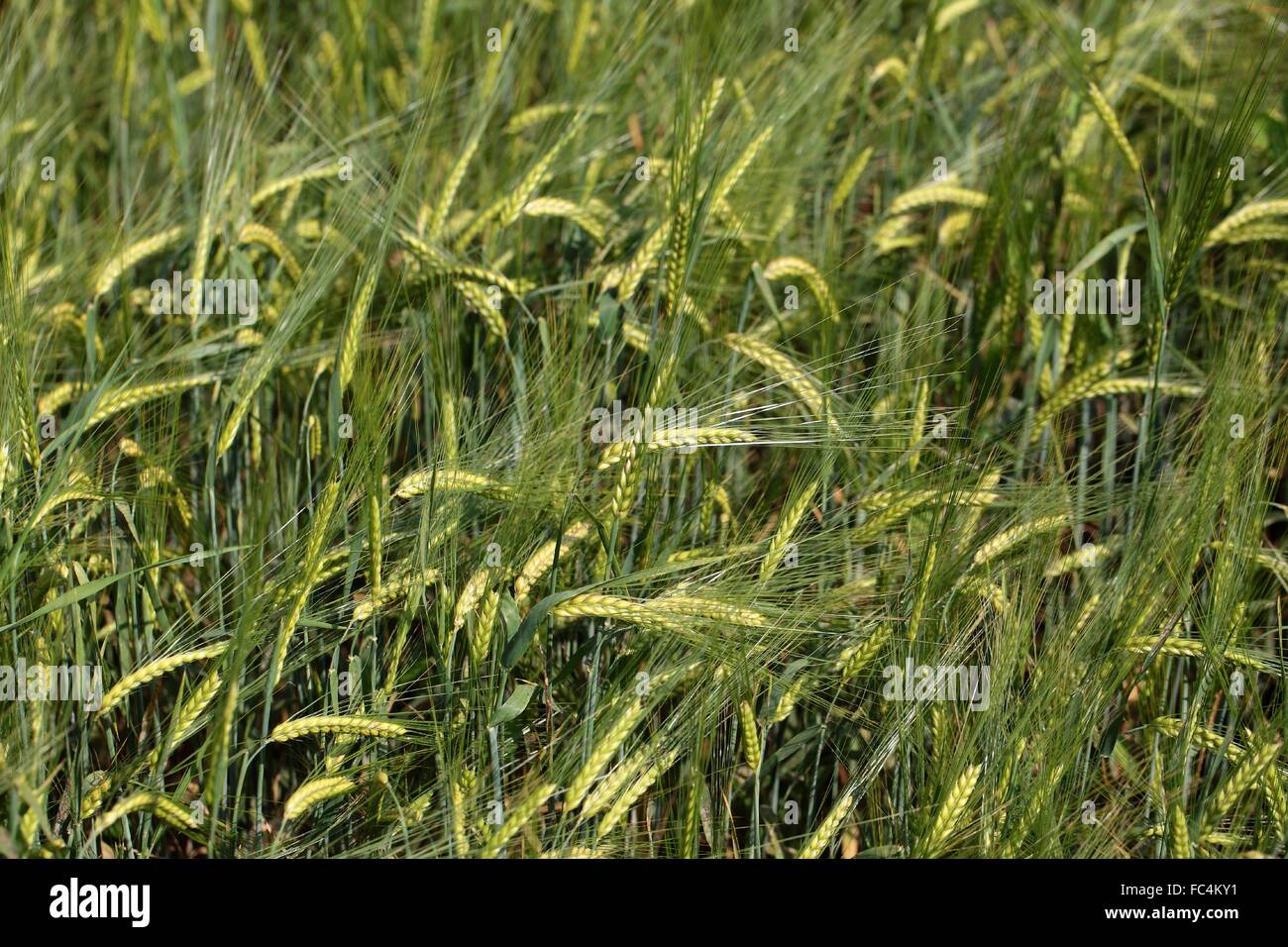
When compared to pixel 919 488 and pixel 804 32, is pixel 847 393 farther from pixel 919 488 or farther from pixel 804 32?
pixel 804 32

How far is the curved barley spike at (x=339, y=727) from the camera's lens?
137 centimetres

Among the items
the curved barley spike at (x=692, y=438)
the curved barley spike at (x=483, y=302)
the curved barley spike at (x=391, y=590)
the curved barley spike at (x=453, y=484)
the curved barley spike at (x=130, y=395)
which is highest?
the curved barley spike at (x=483, y=302)

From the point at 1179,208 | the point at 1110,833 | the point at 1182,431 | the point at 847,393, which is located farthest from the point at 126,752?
the point at 1179,208

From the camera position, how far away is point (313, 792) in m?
1.38

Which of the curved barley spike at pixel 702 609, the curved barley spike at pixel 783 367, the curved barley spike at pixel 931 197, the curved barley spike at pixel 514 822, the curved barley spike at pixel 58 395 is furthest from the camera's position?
the curved barley spike at pixel 931 197

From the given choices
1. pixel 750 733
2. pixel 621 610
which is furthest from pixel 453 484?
pixel 750 733

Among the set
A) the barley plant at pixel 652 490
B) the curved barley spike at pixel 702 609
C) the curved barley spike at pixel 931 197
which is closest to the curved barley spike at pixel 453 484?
the barley plant at pixel 652 490

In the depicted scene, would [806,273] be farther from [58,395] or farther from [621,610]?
[58,395]

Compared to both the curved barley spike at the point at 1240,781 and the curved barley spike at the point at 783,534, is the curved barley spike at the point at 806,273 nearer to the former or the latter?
the curved barley spike at the point at 783,534

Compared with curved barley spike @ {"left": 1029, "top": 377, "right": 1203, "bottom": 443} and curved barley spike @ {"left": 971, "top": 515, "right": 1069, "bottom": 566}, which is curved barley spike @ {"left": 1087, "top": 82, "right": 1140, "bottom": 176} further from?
curved barley spike @ {"left": 971, "top": 515, "right": 1069, "bottom": 566}

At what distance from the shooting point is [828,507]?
1.81 meters

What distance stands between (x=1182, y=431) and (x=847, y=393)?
1.70 ft

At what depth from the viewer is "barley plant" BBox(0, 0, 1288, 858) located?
1.45 m

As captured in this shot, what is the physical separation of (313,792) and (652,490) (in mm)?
568
